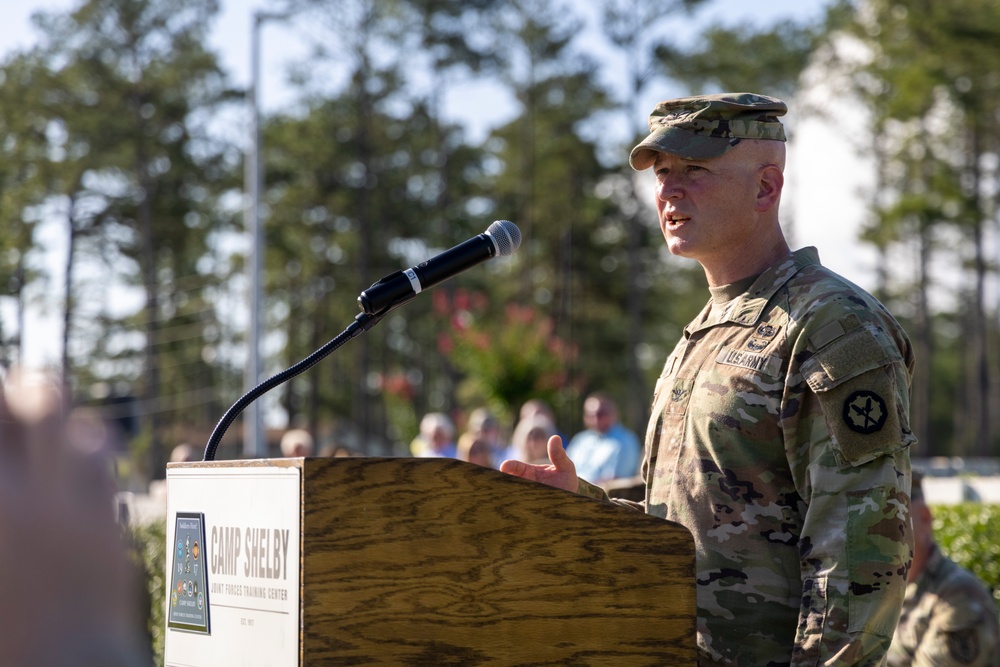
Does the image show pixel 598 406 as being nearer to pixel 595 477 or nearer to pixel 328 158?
pixel 595 477

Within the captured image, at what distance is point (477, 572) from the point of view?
2.03 metres

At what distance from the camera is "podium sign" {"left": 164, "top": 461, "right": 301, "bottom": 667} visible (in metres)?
1.92

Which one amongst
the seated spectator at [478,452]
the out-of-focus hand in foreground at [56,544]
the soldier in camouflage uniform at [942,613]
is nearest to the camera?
the out-of-focus hand in foreground at [56,544]

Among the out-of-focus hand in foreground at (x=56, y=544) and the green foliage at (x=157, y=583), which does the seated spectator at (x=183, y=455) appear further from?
the out-of-focus hand in foreground at (x=56, y=544)

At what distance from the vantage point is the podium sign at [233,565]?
192cm

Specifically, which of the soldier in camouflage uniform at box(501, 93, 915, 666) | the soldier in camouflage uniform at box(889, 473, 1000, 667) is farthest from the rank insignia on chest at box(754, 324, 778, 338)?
the soldier in camouflage uniform at box(889, 473, 1000, 667)

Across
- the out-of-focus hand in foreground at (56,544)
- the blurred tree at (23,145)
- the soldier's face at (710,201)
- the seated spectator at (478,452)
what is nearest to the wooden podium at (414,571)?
the out-of-focus hand in foreground at (56,544)

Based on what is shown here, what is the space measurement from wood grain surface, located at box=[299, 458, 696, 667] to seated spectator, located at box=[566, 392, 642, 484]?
7.05m

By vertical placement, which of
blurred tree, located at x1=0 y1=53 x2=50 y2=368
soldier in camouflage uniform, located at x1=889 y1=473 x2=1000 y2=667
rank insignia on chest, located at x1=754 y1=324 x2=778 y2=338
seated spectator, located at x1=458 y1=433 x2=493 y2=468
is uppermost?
blurred tree, located at x1=0 y1=53 x2=50 y2=368

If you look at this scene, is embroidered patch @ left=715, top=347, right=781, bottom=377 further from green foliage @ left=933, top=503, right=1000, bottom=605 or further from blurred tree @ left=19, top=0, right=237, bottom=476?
blurred tree @ left=19, top=0, right=237, bottom=476

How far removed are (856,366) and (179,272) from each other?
42866 millimetres

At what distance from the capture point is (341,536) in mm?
1908

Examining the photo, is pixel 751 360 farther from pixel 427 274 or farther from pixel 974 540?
pixel 974 540

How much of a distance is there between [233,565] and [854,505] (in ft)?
3.93
